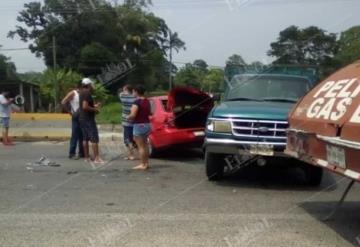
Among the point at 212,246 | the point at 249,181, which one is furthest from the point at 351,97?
the point at 249,181

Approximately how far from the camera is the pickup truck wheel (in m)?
9.78

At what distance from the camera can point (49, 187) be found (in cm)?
946

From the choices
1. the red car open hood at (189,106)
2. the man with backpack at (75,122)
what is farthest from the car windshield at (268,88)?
the man with backpack at (75,122)

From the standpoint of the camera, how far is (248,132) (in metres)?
9.31

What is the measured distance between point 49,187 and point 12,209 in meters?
1.71

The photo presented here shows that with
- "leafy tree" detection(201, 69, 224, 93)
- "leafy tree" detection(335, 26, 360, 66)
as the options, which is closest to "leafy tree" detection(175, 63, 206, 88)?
"leafy tree" detection(201, 69, 224, 93)

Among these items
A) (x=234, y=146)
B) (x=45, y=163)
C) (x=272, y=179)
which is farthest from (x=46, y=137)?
(x=234, y=146)

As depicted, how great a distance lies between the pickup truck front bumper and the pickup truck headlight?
0.15m

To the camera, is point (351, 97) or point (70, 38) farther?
point (70, 38)

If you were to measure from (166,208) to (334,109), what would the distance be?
2.66m

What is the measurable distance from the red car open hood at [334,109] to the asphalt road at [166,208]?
1149 millimetres

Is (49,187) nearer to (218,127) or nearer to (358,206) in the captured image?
(218,127)

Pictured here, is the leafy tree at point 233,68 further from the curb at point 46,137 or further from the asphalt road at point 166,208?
the curb at point 46,137

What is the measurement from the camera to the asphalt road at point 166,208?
6320 millimetres
